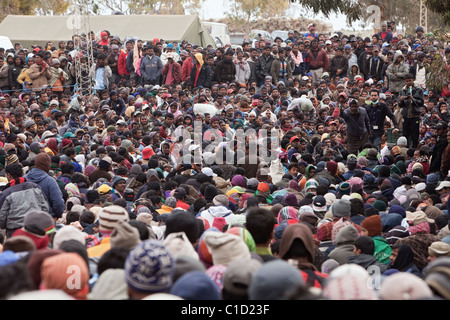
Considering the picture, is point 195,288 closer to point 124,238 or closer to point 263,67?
point 124,238

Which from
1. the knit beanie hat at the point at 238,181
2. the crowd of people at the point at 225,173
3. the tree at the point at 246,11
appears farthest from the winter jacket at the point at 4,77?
the tree at the point at 246,11

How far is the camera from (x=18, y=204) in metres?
8.08

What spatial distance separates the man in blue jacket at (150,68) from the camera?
20.6 metres

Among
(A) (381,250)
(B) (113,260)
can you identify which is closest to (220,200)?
(A) (381,250)

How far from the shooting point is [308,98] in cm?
1877

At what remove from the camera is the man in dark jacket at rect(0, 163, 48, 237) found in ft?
26.5

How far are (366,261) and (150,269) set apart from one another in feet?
11.5

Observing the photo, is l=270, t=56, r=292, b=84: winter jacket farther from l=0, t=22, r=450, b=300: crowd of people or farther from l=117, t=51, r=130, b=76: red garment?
l=117, t=51, r=130, b=76: red garment

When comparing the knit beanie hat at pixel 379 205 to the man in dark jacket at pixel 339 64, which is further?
the man in dark jacket at pixel 339 64

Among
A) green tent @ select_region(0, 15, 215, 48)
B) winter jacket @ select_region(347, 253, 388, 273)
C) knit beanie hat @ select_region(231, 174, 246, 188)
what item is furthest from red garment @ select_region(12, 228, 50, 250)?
green tent @ select_region(0, 15, 215, 48)

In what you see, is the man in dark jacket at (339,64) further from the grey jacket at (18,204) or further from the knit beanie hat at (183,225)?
the knit beanie hat at (183,225)

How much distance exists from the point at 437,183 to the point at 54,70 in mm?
12211

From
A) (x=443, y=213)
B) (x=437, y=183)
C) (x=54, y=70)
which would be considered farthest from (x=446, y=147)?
(x=54, y=70)

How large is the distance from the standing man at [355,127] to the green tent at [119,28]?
12270mm
